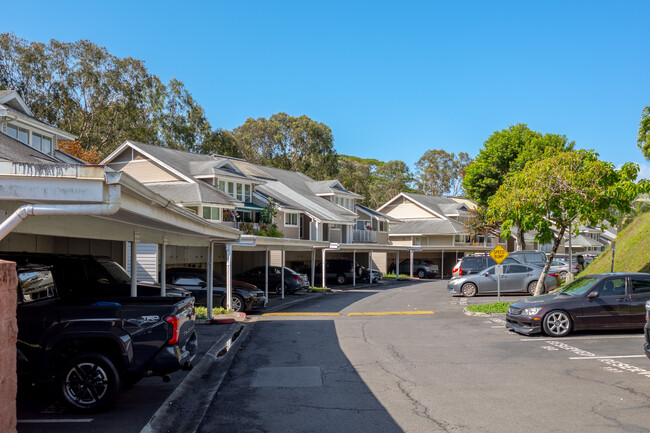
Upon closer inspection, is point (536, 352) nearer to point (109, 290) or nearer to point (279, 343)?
point (279, 343)

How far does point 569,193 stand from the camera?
18828mm

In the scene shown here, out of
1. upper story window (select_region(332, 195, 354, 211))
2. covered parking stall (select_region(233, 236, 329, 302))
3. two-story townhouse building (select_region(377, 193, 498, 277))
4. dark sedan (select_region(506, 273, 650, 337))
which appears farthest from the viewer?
two-story townhouse building (select_region(377, 193, 498, 277))

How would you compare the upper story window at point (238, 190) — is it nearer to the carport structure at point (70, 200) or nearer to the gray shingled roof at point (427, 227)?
the gray shingled roof at point (427, 227)

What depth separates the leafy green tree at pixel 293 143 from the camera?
227ft

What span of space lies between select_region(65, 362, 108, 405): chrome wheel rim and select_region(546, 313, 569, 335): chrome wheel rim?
10.1 meters

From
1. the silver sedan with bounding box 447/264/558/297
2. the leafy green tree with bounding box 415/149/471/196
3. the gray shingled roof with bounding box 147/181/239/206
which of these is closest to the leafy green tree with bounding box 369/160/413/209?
the leafy green tree with bounding box 415/149/471/196

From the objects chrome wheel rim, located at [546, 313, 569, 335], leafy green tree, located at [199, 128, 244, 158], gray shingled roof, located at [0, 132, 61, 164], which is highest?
leafy green tree, located at [199, 128, 244, 158]

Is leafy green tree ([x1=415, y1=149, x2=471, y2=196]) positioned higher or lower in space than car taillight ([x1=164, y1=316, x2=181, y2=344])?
higher

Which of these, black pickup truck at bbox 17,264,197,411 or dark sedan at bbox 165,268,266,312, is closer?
black pickup truck at bbox 17,264,197,411

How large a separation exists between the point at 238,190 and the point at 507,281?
18588mm

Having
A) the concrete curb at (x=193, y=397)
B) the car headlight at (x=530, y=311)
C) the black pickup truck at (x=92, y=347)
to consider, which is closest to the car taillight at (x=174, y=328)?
the black pickup truck at (x=92, y=347)

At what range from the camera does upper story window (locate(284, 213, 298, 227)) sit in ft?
131

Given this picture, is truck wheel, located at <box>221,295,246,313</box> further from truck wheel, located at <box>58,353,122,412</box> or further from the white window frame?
the white window frame

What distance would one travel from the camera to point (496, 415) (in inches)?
282
